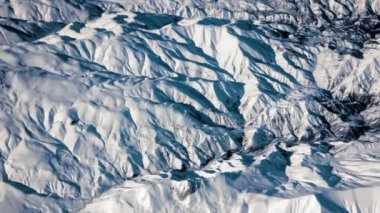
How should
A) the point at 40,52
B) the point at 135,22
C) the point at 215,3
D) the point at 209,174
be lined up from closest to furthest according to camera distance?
1. the point at 209,174
2. the point at 40,52
3. the point at 135,22
4. the point at 215,3

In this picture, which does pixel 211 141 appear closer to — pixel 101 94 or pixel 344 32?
pixel 101 94

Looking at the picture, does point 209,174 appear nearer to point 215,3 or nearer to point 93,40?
point 93,40

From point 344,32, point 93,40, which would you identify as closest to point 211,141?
point 93,40

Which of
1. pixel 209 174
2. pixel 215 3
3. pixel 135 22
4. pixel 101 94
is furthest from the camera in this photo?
pixel 215 3

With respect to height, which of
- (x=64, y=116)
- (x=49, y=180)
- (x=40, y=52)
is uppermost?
(x=40, y=52)

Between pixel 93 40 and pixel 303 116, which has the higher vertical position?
pixel 93 40

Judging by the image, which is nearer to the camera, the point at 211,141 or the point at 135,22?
the point at 211,141
